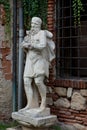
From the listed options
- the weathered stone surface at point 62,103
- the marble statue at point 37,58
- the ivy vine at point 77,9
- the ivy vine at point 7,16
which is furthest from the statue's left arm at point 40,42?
the ivy vine at point 7,16

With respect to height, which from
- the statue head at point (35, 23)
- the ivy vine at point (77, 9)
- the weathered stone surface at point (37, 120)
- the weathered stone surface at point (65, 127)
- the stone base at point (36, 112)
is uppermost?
the ivy vine at point (77, 9)

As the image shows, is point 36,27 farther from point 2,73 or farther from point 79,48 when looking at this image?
point 2,73

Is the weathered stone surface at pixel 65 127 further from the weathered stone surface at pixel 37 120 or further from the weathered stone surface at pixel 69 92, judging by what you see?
the weathered stone surface at pixel 69 92

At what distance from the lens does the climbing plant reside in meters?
6.79

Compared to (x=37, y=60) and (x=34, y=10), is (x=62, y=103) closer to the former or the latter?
(x=37, y=60)

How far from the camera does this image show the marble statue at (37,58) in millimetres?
5691

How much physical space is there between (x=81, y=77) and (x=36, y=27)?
4.47ft

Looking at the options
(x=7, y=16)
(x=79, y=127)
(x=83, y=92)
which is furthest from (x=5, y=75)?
(x=79, y=127)

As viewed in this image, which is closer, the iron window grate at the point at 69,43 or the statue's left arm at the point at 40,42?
the statue's left arm at the point at 40,42

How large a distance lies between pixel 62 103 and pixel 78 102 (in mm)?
392

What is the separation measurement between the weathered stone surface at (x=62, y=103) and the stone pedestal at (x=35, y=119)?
556mm

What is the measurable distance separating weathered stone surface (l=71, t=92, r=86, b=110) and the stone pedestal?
54cm

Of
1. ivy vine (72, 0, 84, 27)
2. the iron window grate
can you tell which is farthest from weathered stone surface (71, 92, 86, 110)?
ivy vine (72, 0, 84, 27)

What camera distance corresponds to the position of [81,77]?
642 cm
